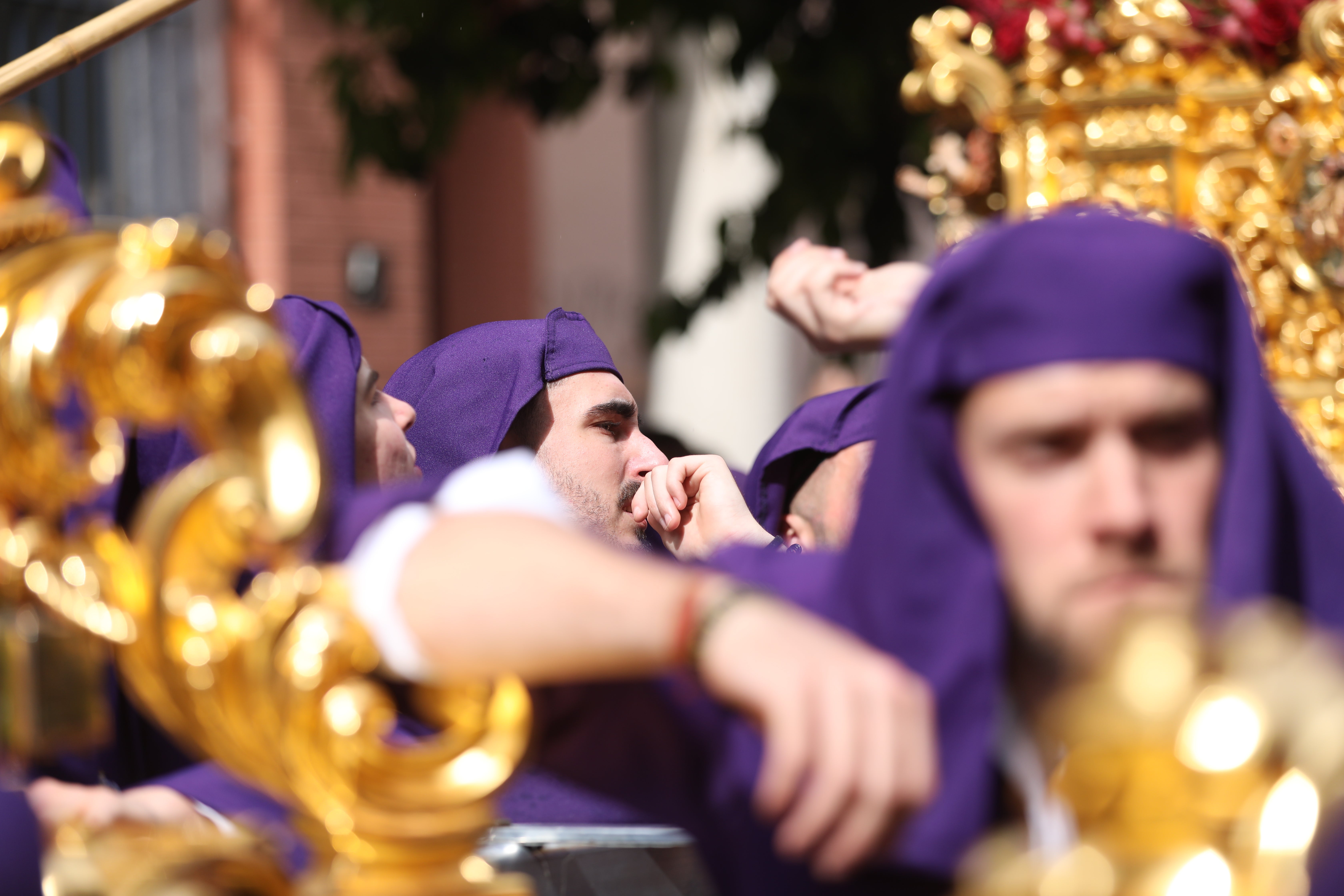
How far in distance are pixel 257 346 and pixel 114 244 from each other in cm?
20

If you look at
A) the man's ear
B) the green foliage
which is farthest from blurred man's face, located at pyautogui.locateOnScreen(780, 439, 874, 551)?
the green foliage

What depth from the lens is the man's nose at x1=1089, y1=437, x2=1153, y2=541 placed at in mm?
1094

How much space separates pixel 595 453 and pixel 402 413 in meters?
0.79

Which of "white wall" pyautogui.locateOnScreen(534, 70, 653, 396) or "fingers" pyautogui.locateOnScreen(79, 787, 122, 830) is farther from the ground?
"fingers" pyautogui.locateOnScreen(79, 787, 122, 830)

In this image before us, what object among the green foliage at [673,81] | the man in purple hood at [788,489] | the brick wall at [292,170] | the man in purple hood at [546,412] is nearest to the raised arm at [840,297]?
the man in purple hood at [788,489]

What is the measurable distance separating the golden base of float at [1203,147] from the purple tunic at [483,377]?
2.96 feet

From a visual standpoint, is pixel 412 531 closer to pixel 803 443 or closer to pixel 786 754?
pixel 786 754

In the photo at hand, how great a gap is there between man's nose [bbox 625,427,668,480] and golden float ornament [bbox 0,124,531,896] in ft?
6.01

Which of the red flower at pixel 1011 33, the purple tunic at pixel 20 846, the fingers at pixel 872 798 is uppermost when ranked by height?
the red flower at pixel 1011 33

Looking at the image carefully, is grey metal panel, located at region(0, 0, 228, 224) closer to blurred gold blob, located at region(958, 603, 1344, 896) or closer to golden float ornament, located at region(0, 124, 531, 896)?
golden float ornament, located at region(0, 124, 531, 896)

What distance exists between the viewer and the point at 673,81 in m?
5.61

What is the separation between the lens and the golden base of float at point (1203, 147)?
2.69 meters

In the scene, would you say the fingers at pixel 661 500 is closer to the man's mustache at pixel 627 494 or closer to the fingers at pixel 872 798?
the man's mustache at pixel 627 494

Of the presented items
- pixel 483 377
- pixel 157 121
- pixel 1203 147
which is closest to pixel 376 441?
pixel 483 377
